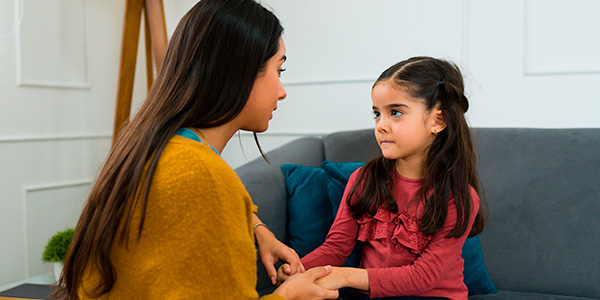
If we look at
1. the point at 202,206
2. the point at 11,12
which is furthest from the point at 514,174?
the point at 11,12

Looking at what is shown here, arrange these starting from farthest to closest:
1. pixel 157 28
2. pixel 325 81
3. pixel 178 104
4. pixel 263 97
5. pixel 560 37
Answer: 1. pixel 325 81
2. pixel 157 28
3. pixel 560 37
4. pixel 263 97
5. pixel 178 104

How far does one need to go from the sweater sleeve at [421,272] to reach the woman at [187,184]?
384 mm

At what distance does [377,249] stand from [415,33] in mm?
1129

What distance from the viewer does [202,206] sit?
2.67 ft

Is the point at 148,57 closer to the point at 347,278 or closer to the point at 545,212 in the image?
the point at 347,278

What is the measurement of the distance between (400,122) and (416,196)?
20 cm

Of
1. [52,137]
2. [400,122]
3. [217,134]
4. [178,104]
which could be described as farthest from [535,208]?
[52,137]

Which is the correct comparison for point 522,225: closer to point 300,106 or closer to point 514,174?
point 514,174

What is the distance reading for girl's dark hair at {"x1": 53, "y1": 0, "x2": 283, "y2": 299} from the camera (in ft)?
2.75

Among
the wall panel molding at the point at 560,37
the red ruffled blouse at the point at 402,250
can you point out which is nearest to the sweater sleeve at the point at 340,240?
the red ruffled blouse at the point at 402,250

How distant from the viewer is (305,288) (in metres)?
1.18

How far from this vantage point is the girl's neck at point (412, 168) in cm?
142

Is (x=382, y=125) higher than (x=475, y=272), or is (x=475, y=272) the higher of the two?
(x=382, y=125)

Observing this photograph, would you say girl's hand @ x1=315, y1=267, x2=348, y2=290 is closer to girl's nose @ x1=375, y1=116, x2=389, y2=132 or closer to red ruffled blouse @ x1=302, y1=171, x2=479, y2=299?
red ruffled blouse @ x1=302, y1=171, x2=479, y2=299
